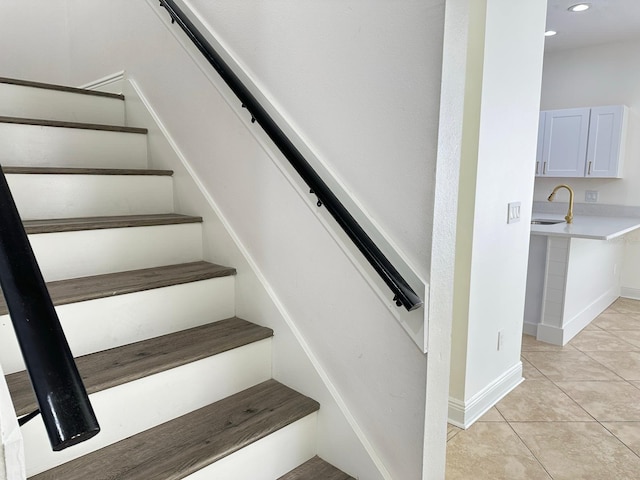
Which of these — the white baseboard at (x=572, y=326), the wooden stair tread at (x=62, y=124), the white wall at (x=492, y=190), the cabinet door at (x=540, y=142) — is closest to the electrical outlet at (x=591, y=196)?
the cabinet door at (x=540, y=142)

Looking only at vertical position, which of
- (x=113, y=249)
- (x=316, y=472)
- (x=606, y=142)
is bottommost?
(x=316, y=472)

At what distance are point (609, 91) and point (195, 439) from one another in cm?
570

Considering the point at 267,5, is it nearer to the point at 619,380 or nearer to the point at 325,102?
the point at 325,102

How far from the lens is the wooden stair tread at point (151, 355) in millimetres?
1315

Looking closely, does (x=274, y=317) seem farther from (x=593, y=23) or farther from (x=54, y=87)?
(x=593, y=23)

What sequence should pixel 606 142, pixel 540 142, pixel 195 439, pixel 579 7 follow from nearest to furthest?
pixel 195 439, pixel 579 7, pixel 606 142, pixel 540 142

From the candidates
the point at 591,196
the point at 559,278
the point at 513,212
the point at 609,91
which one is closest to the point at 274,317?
the point at 513,212

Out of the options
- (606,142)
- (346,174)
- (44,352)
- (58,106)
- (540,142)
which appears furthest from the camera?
(540,142)

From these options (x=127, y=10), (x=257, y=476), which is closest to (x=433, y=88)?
(x=257, y=476)

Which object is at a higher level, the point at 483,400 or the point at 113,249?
the point at 113,249

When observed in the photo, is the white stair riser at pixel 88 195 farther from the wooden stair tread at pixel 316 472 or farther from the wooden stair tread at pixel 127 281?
the wooden stair tread at pixel 316 472

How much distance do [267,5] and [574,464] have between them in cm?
241

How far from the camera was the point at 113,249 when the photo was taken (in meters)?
1.88

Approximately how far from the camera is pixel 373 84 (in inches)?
55.2
